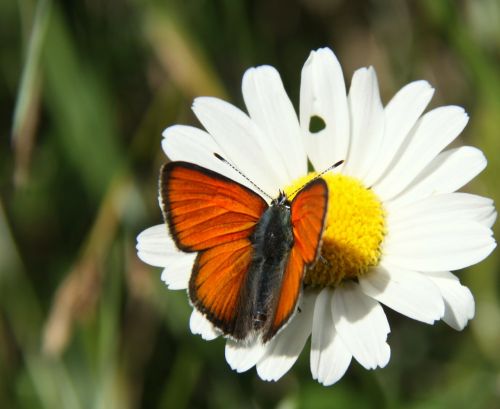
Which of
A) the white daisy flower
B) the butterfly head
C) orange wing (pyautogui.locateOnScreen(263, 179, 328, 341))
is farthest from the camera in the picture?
the butterfly head

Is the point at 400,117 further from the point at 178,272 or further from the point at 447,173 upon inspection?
the point at 178,272

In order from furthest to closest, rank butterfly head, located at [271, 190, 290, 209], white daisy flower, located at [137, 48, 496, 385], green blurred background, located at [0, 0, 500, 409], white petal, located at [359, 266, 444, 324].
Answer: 1. green blurred background, located at [0, 0, 500, 409]
2. butterfly head, located at [271, 190, 290, 209]
3. white daisy flower, located at [137, 48, 496, 385]
4. white petal, located at [359, 266, 444, 324]

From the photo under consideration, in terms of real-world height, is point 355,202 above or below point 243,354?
above

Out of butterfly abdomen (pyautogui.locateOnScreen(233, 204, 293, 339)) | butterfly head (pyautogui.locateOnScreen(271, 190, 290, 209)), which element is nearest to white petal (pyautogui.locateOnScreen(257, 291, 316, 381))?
butterfly abdomen (pyautogui.locateOnScreen(233, 204, 293, 339))

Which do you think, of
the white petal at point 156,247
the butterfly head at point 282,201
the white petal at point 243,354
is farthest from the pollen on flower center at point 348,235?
the white petal at point 156,247

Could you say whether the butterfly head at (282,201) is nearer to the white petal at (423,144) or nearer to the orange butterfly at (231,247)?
the orange butterfly at (231,247)

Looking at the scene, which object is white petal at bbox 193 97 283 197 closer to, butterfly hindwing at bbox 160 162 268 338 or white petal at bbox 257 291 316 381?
butterfly hindwing at bbox 160 162 268 338

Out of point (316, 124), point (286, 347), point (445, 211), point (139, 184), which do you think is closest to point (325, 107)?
point (316, 124)
